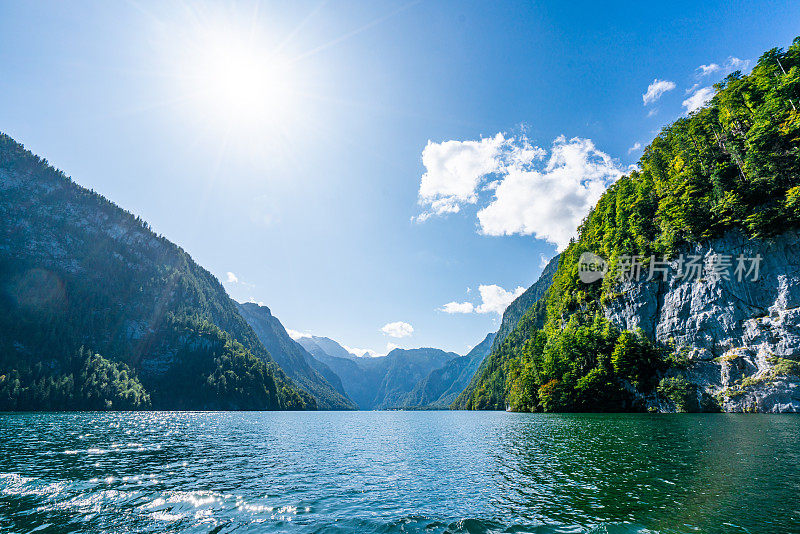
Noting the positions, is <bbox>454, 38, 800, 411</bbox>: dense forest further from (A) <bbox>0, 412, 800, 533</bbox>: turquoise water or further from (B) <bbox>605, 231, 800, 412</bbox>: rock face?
(A) <bbox>0, 412, 800, 533</bbox>: turquoise water

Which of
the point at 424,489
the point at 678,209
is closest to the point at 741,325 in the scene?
the point at 678,209

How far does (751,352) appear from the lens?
178 feet

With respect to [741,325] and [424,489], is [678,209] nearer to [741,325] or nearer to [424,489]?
[741,325]

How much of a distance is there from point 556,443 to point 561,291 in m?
91.7

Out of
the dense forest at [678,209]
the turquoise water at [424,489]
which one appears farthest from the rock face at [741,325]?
the turquoise water at [424,489]

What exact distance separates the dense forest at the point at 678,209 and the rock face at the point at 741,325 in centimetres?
257

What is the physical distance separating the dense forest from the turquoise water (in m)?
42.8

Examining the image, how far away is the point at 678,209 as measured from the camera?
69.3 meters

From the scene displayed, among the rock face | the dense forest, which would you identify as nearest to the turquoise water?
the rock face

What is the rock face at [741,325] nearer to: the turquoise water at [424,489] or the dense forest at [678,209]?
the dense forest at [678,209]

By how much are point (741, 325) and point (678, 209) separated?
83.0 feet

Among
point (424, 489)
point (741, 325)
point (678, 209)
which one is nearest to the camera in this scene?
point (424, 489)

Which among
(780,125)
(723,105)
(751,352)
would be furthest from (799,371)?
(723,105)

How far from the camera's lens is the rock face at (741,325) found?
51.4m
